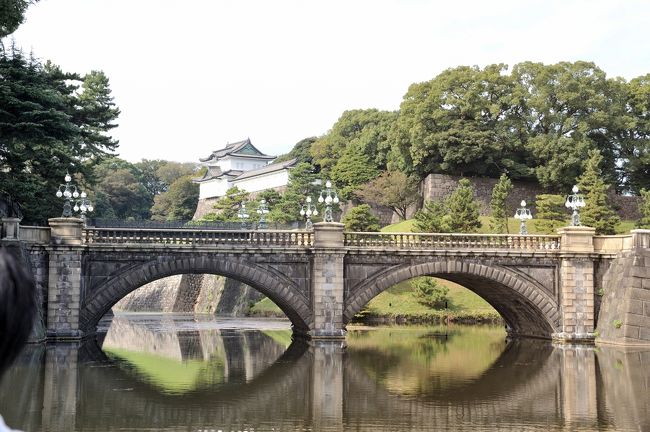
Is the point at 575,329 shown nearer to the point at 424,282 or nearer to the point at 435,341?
the point at 435,341

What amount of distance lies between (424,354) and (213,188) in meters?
74.3

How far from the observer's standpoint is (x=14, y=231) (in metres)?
35.1

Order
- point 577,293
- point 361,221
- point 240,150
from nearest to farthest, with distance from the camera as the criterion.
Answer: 1. point 577,293
2. point 361,221
3. point 240,150

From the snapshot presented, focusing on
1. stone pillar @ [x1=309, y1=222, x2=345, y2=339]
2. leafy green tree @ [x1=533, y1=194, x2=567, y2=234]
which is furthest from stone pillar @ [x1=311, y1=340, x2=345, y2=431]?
leafy green tree @ [x1=533, y1=194, x2=567, y2=234]

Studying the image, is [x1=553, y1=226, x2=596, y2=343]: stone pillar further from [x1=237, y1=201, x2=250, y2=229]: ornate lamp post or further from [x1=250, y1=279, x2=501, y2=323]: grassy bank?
[x1=237, y1=201, x2=250, y2=229]: ornate lamp post

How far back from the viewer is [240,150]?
111m

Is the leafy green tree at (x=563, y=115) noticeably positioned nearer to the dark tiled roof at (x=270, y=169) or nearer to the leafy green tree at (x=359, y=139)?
the leafy green tree at (x=359, y=139)

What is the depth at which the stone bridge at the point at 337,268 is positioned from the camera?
36969 mm

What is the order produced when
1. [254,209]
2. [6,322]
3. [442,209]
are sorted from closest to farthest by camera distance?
[6,322] < [442,209] < [254,209]

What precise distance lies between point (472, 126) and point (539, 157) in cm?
583

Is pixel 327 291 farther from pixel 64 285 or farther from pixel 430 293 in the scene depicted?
pixel 430 293

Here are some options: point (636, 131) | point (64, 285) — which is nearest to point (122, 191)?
point (636, 131)

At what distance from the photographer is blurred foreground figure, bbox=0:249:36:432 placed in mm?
3414

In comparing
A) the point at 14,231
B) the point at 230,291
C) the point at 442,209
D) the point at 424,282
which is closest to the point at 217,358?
the point at 14,231
